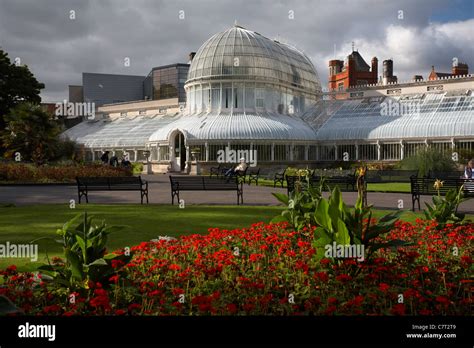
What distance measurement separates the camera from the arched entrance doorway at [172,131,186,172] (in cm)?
4269

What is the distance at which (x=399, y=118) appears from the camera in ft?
139

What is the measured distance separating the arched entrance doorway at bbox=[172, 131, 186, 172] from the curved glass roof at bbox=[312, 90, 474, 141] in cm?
1272

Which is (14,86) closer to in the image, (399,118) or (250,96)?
(250,96)

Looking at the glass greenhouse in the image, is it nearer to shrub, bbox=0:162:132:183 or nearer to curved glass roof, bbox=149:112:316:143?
curved glass roof, bbox=149:112:316:143

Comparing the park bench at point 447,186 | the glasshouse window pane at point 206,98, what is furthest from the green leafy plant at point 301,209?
the glasshouse window pane at point 206,98

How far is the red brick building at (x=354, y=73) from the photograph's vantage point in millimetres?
81812

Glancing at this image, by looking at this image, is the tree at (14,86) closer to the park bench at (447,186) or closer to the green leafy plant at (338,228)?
the park bench at (447,186)

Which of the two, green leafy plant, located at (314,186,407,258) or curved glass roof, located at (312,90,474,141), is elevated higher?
curved glass roof, located at (312,90,474,141)

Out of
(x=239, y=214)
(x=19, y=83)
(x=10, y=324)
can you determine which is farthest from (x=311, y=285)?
(x=19, y=83)

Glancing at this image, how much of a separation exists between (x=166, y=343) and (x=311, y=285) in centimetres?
201

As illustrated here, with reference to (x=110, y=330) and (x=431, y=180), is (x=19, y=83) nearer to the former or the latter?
(x=431, y=180)

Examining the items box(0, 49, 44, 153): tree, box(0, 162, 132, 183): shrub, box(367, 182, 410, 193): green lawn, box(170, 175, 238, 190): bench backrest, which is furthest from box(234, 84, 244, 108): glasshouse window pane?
box(170, 175, 238, 190): bench backrest

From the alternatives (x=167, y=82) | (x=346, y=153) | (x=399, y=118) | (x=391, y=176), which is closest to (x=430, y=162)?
(x=391, y=176)

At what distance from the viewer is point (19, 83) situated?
39.8 meters
